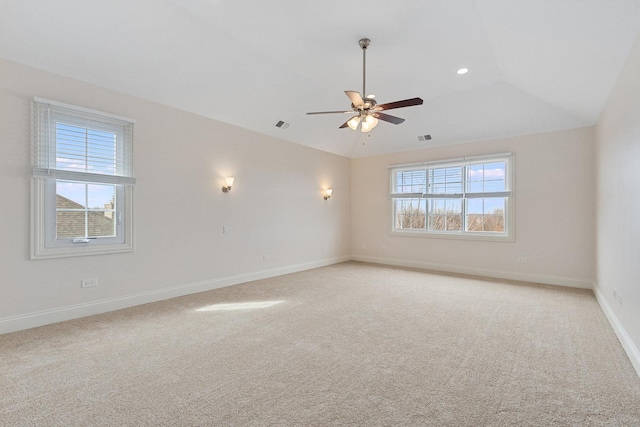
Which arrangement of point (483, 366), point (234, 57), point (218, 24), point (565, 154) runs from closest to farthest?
point (483, 366), point (218, 24), point (234, 57), point (565, 154)

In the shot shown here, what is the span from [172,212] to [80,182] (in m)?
1.17

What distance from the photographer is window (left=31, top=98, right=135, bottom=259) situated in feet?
11.5

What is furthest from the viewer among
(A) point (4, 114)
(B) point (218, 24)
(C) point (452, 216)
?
(C) point (452, 216)

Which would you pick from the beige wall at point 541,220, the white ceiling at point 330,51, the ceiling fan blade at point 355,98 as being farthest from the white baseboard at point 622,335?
the ceiling fan blade at point 355,98

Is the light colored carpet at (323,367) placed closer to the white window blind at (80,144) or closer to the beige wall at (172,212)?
the beige wall at (172,212)

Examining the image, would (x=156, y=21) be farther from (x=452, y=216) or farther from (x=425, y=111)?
(x=452, y=216)

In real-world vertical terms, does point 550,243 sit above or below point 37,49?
below

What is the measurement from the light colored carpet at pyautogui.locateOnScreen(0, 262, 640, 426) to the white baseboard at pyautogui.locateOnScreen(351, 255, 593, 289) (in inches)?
44.7

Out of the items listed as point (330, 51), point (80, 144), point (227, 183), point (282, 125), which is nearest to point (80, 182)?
point (80, 144)

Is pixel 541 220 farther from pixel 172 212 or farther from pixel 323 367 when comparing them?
pixel 172 212

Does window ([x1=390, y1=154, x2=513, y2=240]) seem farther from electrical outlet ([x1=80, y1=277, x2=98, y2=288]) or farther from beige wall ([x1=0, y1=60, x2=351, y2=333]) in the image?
electrical outlet ([x1=80, y1=277, x2=98, y2=288])

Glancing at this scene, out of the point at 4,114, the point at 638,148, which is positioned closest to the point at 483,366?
the point at 638,148

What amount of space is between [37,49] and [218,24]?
6.11 ft

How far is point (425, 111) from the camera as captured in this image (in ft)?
19.4
